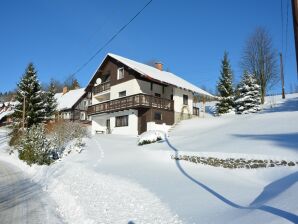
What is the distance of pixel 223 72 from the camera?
45281mm

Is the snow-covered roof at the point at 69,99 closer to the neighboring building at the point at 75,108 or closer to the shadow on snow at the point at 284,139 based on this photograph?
the neighboring building at the point at 75,108

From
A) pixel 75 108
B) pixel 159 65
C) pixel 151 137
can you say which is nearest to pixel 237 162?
pixel 151 137

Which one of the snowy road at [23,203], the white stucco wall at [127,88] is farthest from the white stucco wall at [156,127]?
the snowy road at [23,203]

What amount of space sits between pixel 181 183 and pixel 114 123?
22.7m

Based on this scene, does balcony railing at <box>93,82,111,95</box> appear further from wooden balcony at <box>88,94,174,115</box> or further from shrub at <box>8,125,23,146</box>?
shrub at <box>8,125,23,146</box>

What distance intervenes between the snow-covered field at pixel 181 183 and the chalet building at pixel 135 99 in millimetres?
8627

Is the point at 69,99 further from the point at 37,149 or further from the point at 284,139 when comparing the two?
the point at 284,139

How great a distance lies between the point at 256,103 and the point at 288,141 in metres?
24.5

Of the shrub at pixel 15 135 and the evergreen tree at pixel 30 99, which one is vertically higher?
the evergreen tree at pixel 30 99

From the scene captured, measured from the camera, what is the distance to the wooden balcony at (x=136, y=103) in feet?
96.1

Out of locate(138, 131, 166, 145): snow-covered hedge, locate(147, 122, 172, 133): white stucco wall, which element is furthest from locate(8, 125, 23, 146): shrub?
locate(138, 131, 166, 145): snow-covered hedge

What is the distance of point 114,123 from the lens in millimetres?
33938

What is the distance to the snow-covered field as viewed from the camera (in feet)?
26.0

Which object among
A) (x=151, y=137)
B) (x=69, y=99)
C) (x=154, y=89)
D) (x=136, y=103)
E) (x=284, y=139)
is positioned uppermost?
(x=69, y=99)
